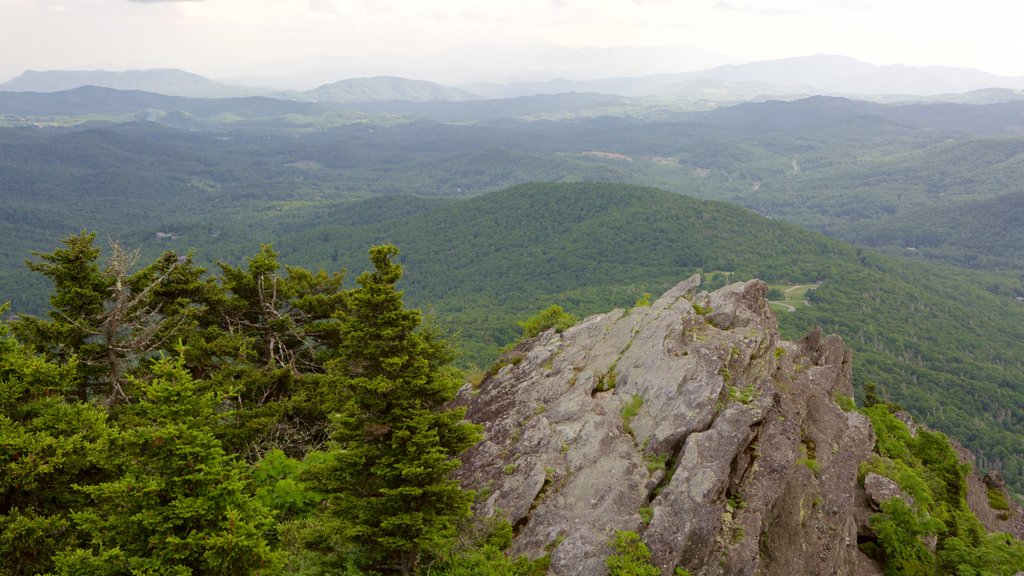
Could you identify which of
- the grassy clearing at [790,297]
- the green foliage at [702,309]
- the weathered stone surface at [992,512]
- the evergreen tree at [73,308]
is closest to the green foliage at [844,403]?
the weathered stone surface at [992,512]

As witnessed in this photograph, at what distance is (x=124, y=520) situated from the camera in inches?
432

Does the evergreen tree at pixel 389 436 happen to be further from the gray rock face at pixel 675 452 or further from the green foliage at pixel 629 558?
the gray rock face at pixel 675 452

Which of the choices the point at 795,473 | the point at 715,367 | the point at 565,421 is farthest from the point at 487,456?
the point at 795,473

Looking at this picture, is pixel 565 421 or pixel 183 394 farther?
pixel 565 421

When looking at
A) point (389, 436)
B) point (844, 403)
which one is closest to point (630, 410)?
point (389, 436)

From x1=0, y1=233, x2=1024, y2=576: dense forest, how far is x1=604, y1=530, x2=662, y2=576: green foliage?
0.05 m

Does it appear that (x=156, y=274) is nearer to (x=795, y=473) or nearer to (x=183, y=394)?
(x=183, y=394)

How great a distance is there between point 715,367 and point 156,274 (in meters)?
25.5

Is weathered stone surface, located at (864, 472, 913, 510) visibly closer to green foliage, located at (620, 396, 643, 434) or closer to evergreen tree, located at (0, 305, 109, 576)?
green foliage, located at (620, 396, 643, 434)

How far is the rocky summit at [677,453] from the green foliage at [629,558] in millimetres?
652

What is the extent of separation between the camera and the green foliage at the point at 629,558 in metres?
13.8

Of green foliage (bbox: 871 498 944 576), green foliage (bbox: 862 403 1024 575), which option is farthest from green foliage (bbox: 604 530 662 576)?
green foliage (bbox: 862 403 1024 575)

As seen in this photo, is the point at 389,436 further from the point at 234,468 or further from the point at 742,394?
the point at 742,394

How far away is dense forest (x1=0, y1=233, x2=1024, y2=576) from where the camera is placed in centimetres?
1111
